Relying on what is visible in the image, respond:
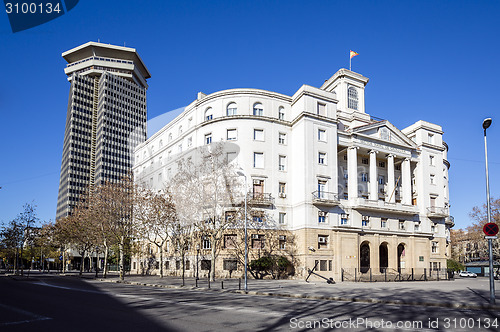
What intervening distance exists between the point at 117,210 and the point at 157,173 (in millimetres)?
18616

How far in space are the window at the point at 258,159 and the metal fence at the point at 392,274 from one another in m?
15.7

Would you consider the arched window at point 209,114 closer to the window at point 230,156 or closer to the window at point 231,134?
the window at point 231,134

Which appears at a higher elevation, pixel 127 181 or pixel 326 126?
pixel 326 126

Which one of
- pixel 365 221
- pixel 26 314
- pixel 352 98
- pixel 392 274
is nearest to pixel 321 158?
pixel 365 221

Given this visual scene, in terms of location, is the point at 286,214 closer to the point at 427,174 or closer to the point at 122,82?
the point at 427,174

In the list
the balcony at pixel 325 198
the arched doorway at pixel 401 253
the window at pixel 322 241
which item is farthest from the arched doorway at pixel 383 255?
the balcony at pixel 325 198

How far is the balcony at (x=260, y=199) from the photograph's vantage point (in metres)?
43.4

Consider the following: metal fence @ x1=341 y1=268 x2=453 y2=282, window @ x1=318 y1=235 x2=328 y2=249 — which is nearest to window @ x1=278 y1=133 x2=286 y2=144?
window @ x1=318 y1=235 x2=328 y2=249

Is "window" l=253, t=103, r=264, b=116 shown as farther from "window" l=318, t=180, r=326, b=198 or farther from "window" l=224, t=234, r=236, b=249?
"window" l=224, t=234, r=236, b=249

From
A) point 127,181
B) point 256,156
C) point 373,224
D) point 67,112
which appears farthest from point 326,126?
point 67,112

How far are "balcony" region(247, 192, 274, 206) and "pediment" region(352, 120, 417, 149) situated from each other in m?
15.1

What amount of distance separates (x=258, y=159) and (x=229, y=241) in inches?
417

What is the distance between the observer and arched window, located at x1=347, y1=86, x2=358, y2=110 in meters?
61.1

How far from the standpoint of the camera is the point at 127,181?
153 ft
